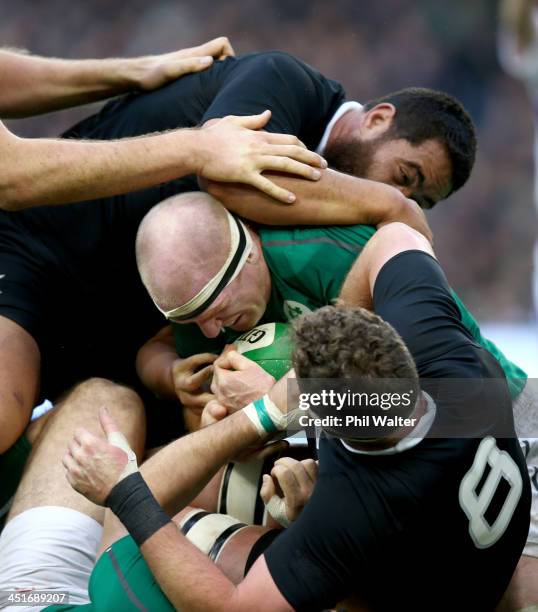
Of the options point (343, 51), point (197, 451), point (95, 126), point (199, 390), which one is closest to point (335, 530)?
point (197, 451)

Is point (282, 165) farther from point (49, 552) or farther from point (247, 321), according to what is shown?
point (49, 552)

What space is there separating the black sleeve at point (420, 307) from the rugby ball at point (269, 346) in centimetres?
42

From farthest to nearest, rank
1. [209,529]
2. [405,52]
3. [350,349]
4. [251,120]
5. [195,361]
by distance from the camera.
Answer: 1. [405,52]
2. [195,361]
3. [251,120]
4. [209,529]
5. [350,349]

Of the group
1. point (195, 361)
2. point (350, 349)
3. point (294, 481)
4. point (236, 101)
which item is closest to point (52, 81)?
point (236, 101)

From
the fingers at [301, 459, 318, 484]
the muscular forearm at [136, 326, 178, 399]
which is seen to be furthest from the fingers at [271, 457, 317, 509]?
the muscular forearm at [136, 326, 178, 399]

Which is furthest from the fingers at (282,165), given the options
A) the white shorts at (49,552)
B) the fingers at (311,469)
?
the white shorts at (49,552)

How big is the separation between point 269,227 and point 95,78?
135 centimetres

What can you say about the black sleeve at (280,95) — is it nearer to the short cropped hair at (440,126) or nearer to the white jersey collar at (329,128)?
the white jersey collar at (329,128)

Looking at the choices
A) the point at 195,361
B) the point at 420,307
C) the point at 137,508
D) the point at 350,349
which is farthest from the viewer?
the point at 195,361

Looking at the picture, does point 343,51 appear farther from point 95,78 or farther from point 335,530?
point 335,530

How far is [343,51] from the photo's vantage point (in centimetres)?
1087

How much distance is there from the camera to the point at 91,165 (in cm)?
369

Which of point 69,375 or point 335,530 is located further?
point 69,375

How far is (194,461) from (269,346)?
1.81 ft
